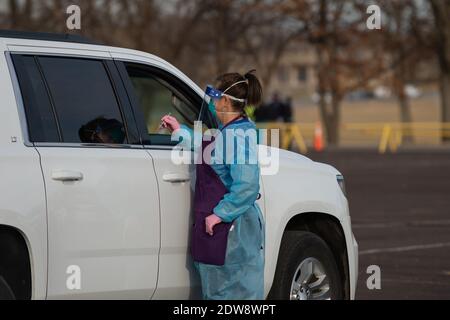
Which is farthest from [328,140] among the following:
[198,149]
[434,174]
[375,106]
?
[375,106]

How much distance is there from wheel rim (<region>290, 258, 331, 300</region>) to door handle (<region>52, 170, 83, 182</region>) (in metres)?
1.90

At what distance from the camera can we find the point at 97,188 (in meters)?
6.81

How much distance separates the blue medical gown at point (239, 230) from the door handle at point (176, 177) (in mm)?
332

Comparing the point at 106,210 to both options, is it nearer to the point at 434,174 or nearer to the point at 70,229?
the point at 70,229

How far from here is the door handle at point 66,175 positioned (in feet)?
→ 21.7

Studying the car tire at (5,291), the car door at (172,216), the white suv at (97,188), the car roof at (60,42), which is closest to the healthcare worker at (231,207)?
the car door at (172,216)

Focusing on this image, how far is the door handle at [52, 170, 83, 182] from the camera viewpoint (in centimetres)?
661

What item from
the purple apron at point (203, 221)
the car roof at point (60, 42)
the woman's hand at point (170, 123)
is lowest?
the purple apron at point (203, 221)

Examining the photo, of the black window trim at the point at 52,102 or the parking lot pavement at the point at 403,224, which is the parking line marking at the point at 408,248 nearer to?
the parking lot pavement at the point at 403,224

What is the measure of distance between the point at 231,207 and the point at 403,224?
36.2 feet

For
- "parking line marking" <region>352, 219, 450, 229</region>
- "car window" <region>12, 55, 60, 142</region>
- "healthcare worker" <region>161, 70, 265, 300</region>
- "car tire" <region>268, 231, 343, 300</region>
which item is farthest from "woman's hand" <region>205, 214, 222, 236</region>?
"parking line marking" <region>352, 219, 450, 229</region>

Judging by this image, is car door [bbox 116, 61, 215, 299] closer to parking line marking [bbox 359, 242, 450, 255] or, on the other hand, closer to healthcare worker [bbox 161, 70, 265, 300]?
healthcare worker [bbox 161, 70, 265, 300]

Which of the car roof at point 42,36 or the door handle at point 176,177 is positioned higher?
the car roof at point 42,36
